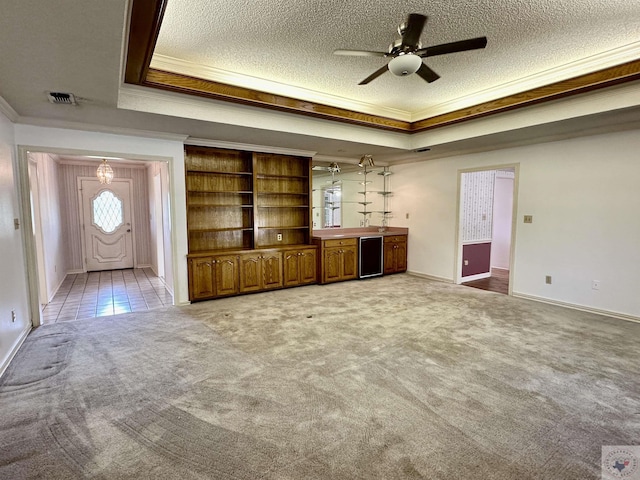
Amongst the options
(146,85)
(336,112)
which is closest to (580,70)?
(336,112)

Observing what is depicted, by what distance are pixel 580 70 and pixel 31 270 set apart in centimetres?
663

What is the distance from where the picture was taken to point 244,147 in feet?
17.4

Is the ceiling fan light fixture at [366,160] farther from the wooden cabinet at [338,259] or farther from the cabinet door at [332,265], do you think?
the cabinet door at [332,265]

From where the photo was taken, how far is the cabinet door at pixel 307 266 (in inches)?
230

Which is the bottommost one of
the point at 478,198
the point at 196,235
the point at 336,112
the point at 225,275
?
the point at 225,275

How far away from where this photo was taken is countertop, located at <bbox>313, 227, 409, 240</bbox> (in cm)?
633

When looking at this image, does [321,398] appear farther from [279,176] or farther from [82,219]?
[82,219]

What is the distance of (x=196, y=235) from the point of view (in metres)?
5.30

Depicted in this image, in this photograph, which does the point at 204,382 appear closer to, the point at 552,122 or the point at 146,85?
the point at 146,85

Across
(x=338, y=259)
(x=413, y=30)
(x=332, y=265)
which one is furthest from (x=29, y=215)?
(x=413, y=30)

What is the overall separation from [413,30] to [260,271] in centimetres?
397

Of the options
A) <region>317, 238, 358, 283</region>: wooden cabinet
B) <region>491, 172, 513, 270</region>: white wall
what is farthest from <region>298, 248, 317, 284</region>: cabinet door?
<region>491, 172, 513, 270</region>: white wall

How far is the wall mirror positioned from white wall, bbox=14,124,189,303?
283cm

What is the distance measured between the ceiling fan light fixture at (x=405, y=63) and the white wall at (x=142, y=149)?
3.20 metres
